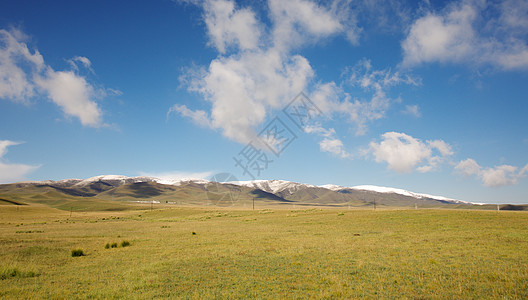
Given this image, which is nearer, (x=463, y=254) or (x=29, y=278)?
(x=29, y=278)

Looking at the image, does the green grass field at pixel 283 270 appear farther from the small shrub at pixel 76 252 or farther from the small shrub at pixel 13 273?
the small shrub at pixel 76 252

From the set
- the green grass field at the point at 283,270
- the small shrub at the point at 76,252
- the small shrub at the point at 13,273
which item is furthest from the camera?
the small shrub at the point at 76,252

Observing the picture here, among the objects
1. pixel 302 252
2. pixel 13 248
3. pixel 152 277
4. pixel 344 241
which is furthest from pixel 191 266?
pixel 13 248

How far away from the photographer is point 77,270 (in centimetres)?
1623

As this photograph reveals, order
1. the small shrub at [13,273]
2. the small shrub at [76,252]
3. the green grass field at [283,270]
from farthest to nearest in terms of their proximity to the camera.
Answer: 1. the small shrub at [76,252]
2. the small shrub at [13,273]
3. the green grass field at [283,270]

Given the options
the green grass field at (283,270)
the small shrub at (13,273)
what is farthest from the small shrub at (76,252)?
the small shrub at (13,273)

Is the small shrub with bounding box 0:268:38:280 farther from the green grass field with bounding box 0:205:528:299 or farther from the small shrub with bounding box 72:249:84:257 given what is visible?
the small shrub with bounding box 72:249:84:257

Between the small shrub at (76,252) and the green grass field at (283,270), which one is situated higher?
the green grass field at (283,270)

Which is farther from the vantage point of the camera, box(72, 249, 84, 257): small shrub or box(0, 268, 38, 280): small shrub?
box(72, 249, 84, 257): small shrub

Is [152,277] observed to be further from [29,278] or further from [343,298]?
[343,298]

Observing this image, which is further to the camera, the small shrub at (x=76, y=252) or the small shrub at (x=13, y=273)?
the small shrub at (x=76, y=252)

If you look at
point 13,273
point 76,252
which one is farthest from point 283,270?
point 76,252

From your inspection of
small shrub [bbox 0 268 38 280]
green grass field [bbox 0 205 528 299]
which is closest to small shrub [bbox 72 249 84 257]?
green grass field [bbox 0 205 528 299]

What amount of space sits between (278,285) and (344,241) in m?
13.9
